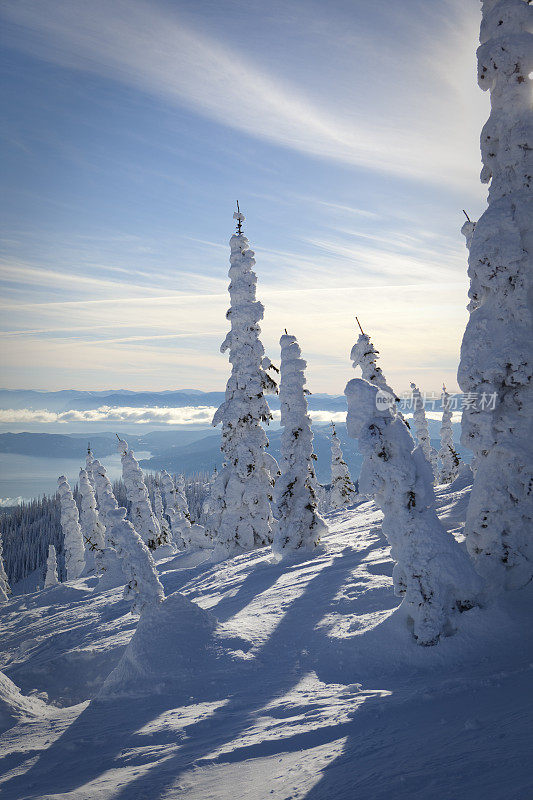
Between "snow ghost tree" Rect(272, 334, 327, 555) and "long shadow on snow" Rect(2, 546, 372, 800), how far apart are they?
861 centimetres

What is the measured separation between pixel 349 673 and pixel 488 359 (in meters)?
6.97

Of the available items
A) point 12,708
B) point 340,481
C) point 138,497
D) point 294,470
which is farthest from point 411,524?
point 340,481

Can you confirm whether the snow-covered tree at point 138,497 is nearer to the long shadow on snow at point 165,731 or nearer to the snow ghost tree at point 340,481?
the snow ghost tree at point 340,481

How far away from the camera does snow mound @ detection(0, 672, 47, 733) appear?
27.1 ft

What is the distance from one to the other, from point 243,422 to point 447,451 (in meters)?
37.9

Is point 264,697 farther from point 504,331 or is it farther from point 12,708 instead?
point 504,331

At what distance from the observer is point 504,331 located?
9688mm

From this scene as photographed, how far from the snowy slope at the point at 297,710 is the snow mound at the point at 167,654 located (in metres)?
0.03

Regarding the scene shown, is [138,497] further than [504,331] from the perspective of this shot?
Yes

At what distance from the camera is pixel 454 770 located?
4.34m

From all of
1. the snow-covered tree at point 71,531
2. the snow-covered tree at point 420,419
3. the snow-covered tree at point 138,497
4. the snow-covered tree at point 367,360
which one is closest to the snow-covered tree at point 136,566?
the snow-covered tree at point 367,360

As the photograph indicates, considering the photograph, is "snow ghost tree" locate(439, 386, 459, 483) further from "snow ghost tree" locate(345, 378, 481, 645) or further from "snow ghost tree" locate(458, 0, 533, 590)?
"snow ghost tree" locate(345, 378, 481, 645)

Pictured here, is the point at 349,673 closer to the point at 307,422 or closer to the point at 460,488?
the point at 307,422

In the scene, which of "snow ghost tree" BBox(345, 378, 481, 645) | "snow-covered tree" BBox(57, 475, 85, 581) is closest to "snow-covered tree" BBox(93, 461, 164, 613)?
"snow ghost tree" BBox(345, 378, 481, 645)
